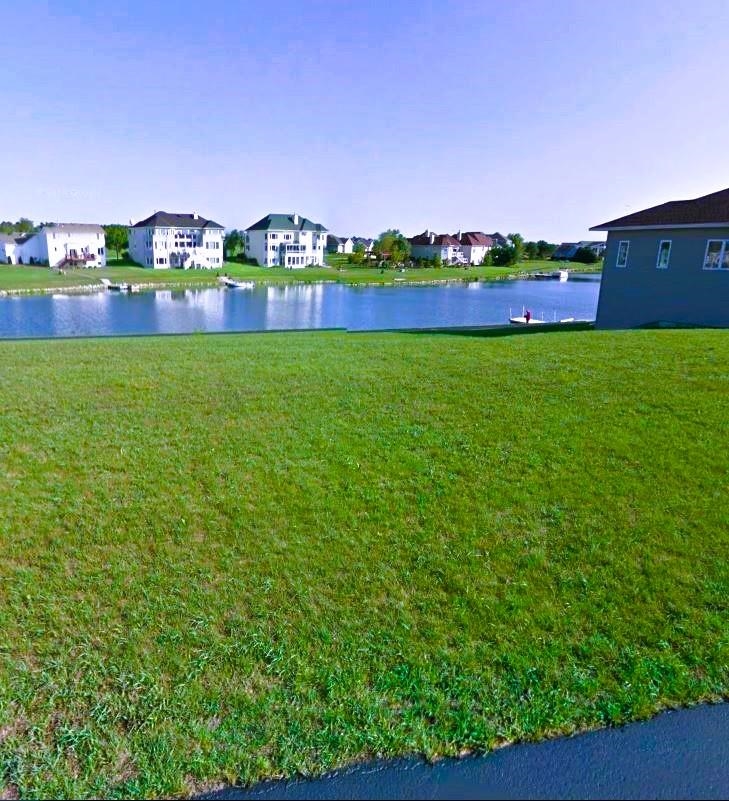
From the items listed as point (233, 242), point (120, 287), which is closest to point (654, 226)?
point (120, 287)

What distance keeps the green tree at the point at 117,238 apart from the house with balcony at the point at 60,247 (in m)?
6.34

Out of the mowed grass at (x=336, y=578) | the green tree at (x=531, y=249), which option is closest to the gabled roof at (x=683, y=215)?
the mowed grass at (x=336, y=578)

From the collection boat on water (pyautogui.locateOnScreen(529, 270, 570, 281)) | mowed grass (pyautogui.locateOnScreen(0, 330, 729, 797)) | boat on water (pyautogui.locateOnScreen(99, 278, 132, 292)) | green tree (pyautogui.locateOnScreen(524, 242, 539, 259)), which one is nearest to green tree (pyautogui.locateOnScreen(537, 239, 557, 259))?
green tree (pyautogui.locateOnScreen(524, 242, 539, 259))

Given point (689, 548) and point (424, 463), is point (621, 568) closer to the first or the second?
point (689, 548)

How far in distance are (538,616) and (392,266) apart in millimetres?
98903

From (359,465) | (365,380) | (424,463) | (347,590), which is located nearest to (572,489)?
(424,463)

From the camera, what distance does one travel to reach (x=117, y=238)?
8556 centimetres

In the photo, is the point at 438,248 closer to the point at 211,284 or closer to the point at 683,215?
the point at 211,284

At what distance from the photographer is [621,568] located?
13.3 ft

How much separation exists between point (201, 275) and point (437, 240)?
211ft

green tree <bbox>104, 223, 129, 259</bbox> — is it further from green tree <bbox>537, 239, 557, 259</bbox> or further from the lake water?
green tree <bbox>537, 239, 557, 259</bbox>

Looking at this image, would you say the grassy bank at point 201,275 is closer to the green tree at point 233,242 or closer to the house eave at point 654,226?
the green tree at point 233,242

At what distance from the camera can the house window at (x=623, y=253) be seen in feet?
61.5

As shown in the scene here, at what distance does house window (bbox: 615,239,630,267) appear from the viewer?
18.8 meters
